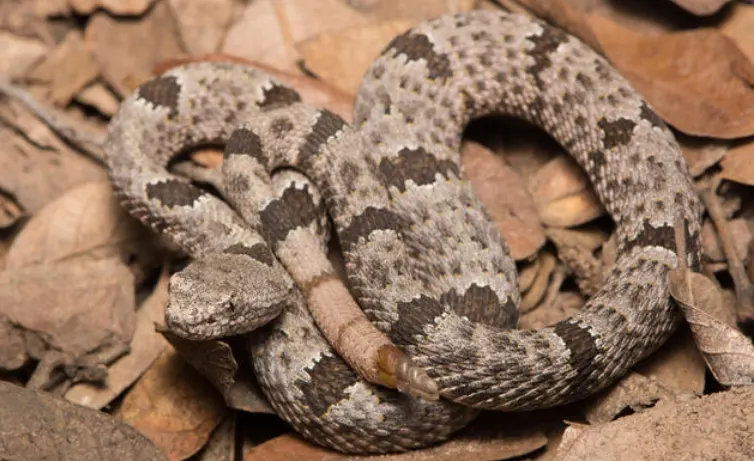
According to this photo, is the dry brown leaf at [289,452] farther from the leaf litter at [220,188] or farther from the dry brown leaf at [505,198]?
the dry brown leaf at [505,198]

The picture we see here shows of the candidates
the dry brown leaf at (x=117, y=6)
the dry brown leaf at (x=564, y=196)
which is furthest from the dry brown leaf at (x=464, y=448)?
the dry brown leaf at (x=117, y=6)

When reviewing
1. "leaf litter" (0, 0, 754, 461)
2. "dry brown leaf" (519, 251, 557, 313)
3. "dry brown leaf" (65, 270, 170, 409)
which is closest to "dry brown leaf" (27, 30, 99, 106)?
"leaf litter" (0, 0, 754, 461)

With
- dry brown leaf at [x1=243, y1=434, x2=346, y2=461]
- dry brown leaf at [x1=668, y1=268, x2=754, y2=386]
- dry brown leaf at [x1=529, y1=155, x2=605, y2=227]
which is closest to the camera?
dry brown leaf at [x1=668, y1=268, x2=754, y2=386]

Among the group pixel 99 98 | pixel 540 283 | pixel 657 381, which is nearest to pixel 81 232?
pixel 99 98

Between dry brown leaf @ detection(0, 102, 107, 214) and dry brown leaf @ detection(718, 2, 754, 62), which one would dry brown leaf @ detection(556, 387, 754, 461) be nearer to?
dry brown leaf @ detection(718, 2, 754, 62)

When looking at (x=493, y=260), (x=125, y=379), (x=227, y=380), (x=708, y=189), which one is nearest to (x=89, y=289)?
(x=125, y=379)

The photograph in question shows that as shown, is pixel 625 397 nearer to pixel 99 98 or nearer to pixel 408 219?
pixel 408 219

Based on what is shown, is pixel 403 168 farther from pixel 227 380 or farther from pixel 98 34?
pixel 98 34
